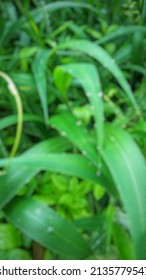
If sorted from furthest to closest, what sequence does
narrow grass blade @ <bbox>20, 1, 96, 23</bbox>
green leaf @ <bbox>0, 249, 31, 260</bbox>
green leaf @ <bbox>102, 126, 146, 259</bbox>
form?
narrow grass blade @ <bbox>20, 1, 96, 23</bbox>
green leaf @ <bbox>0, 249, 31, 260</bbox>
green leaf @ <bbox>102, 126, 146, 259</bbox>

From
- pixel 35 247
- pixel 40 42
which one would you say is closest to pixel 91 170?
pixel 35 247

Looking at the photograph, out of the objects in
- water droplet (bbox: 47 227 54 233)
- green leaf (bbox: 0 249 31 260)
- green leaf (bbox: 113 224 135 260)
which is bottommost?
green leaf (bbox: 0 249 31 260)

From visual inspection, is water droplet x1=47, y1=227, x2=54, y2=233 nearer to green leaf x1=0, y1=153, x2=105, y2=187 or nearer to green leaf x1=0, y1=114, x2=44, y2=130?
green leaf x1=0, y1=153, x2=105, y2=187

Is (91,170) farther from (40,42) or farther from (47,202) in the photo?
(40,42)

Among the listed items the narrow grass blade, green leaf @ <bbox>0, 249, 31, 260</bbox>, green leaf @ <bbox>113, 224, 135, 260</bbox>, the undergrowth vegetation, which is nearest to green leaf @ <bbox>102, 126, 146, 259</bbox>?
the undergrowth vegetation

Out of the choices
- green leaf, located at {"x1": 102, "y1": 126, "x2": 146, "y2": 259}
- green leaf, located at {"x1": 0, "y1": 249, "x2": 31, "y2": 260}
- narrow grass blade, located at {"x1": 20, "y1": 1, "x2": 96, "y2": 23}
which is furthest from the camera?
narrow grass blade, located at {"x1": 20, "y1": 1, "x2": 96, "y2": 23}

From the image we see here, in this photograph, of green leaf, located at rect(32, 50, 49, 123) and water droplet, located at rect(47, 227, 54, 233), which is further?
green leaf, located at rect(32, 50, 49, 123)

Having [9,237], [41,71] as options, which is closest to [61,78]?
[41,71]
